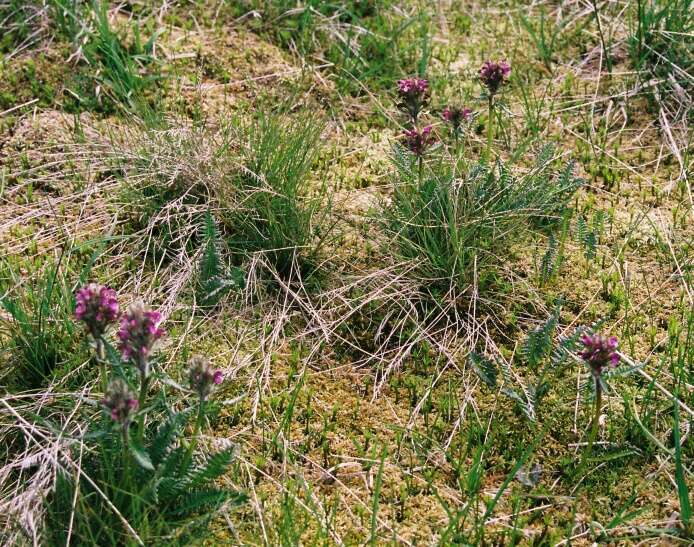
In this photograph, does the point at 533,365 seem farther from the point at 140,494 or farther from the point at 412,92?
the point at 140,494

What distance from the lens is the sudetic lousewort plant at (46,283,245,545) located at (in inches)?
76.8

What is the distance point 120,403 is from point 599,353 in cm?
119

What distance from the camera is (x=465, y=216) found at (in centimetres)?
291

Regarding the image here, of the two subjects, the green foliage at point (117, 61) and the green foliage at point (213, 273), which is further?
the green foliage at point (117, 61)

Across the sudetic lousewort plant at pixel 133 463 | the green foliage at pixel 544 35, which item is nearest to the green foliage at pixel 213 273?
the sudetic lousewort plant at pixel 133 463

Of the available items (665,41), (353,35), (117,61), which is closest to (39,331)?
(117,61)

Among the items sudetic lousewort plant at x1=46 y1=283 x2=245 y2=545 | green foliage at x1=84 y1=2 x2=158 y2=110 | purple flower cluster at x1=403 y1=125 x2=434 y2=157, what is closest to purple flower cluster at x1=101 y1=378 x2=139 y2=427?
sudetic lousewort plant at x1=46 y1=283 x2=245 y2=545

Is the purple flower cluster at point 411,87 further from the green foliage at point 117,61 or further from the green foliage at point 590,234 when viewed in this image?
the green foliage at point 117,61

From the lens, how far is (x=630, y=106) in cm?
381

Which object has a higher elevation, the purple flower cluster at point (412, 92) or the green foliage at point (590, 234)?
the purple flower cluster at point (412, 92)

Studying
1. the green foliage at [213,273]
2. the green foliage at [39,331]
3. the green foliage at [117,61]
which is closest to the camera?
the green foliage at [39,331]

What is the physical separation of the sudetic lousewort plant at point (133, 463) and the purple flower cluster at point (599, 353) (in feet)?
3.15

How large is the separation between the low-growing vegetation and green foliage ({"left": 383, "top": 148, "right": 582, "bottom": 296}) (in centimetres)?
2

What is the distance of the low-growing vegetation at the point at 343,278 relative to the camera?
2.21 m
